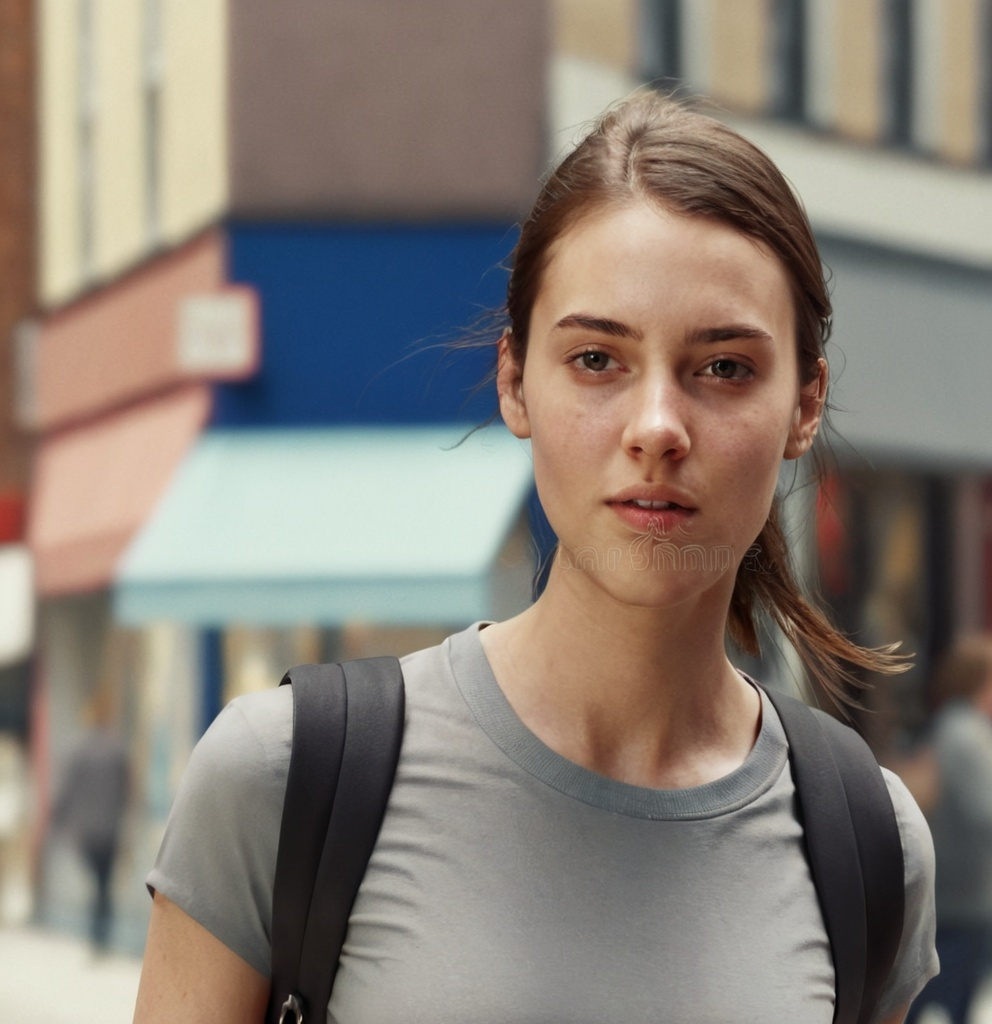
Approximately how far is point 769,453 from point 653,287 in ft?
0.59

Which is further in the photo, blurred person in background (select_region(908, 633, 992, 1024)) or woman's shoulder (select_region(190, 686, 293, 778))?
blurred person in background (select_region(908, 633, 992, 1024))

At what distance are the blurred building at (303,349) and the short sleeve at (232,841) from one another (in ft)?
18.5

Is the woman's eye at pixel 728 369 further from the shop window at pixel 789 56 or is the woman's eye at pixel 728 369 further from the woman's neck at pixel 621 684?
the shop window at pixel 789 56

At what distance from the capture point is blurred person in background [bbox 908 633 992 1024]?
5.42 meters

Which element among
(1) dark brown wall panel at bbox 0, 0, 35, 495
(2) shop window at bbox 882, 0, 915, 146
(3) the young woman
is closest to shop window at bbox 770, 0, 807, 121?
(2) shop window at bbox 882, 0, 915, 146

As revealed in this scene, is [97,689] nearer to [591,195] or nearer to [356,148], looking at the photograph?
[356,148]

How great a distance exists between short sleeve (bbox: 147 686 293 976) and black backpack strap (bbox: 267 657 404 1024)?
0.02 metres

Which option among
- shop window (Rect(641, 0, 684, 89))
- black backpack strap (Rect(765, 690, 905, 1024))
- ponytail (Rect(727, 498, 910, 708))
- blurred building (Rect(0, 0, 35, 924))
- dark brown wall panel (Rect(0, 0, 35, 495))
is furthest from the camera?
dark brown wall panel (Rect(0, 0, 35, 495))

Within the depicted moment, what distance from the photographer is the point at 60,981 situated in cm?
849

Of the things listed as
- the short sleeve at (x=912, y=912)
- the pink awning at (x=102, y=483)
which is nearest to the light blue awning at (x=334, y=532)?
the pink awning at (x=102, y=483)

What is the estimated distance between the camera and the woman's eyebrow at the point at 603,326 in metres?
1.43

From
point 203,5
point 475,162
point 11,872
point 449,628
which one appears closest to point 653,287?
point 449,628

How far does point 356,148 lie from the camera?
7965mm

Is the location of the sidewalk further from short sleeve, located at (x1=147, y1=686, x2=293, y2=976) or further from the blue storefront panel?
short sleeve, located at (x1=147, y1=686, x2=293, y2=976)
